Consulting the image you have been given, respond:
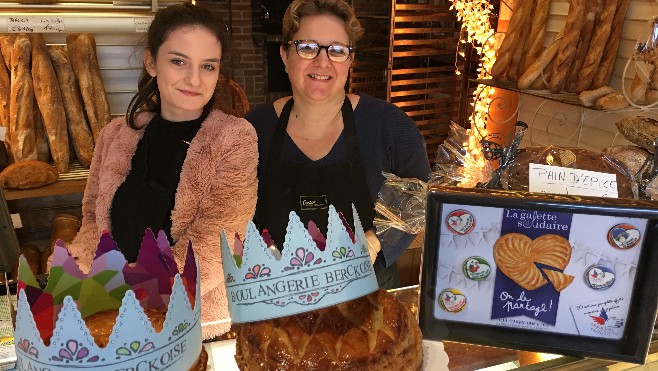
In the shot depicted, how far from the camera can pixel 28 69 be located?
244 centimetres

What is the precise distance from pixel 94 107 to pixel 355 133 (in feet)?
4.91

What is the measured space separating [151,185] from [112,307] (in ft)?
2.77

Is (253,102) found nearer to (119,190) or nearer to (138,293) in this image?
(119,190)

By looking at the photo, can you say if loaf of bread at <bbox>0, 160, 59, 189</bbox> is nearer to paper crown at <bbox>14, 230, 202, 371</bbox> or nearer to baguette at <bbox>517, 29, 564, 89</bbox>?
paper crown at <bbox>14, 230, 202, 371</bbox>

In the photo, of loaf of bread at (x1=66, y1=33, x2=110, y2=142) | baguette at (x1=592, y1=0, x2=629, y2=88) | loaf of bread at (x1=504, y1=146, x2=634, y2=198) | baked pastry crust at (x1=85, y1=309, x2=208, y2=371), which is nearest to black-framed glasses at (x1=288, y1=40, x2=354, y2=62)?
loaf of bread at (x1=504, y1=146, x2=634, y2=198)

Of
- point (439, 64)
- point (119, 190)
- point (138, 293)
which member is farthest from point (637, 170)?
point (439, 64)

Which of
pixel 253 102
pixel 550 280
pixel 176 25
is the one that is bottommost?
pixel 253 102

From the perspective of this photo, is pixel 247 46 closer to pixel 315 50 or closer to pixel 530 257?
pixel 315 50

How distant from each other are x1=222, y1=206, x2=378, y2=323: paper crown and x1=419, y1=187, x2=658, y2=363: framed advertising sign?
0.69ft

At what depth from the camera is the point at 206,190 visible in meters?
1.43

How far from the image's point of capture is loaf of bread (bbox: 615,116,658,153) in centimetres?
107

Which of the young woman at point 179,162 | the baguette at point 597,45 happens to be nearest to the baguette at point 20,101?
the young woman at point 179,162

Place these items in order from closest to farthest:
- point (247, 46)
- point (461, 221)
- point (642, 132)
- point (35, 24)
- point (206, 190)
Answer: point (461, 221), point (642, 132), point (206, 190), point (35, 24), point (247, 46)

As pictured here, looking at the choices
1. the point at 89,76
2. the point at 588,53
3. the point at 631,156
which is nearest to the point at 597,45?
the point at 588,53
